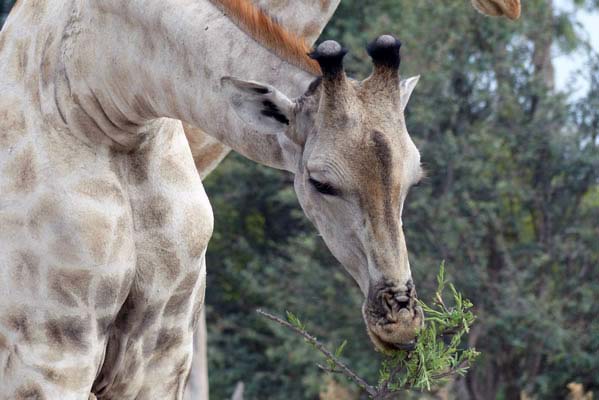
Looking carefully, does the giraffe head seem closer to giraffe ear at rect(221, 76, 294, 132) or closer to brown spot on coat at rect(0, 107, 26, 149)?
giraffe ear at rect(221, 76, 294, 132)

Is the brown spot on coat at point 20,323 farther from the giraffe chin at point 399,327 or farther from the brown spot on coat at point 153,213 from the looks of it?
the giraffe chin at point 399,327

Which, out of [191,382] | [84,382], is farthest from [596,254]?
[84,382]

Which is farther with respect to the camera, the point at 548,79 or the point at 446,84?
the point at 548,79

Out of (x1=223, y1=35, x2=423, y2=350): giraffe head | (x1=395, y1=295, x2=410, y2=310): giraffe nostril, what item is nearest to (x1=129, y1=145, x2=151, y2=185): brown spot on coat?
(x1=223, y1=35, x2=423, y2=350): giraffe head

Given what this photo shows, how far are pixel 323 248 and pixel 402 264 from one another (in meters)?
13.6

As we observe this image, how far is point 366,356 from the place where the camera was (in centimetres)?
1614

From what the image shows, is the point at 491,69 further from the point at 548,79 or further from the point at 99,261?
the point at 99,261

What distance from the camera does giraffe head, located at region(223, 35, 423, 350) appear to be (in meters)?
3.31

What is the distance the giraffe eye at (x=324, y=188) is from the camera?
11.0 feet

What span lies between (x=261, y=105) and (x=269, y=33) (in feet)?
0.78

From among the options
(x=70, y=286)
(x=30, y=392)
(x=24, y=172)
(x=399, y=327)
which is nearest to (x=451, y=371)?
(x=399, y=327)

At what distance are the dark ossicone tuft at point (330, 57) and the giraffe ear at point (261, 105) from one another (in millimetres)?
157

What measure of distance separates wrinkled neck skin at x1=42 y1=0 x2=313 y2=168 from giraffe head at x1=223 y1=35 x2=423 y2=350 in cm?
13

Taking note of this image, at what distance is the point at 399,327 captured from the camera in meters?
3.32
